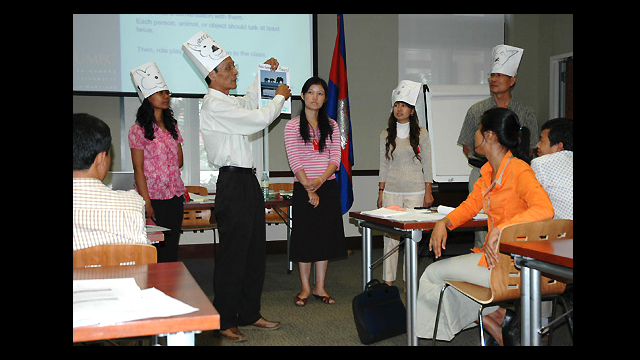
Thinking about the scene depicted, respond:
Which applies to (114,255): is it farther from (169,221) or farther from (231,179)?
(169,221)

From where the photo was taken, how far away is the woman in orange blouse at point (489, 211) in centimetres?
220

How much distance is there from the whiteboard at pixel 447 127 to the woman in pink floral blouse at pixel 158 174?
11.8 feet

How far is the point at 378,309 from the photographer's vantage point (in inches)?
113

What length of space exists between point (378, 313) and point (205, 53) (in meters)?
1.71

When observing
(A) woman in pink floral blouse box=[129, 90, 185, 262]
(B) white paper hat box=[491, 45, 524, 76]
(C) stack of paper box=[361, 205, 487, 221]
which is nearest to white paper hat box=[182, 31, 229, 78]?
(A) woman in pink floral blouse box=[129, 90, 185, 262]

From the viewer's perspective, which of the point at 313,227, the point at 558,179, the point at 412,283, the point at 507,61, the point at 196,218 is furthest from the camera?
the point at 196,218

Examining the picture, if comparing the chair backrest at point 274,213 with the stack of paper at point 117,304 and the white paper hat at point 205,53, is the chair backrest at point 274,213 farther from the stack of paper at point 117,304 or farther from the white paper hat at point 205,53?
the stack of paper at point 117,304

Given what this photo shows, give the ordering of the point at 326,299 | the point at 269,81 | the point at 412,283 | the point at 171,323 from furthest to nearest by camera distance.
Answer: the point at 326,299
the point at 269,81
the point at 412,283
the point at 171,323

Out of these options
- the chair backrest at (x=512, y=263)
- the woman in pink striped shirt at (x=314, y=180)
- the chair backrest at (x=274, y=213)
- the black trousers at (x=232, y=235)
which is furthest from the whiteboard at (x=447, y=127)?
the chair backrest at (x=512, y=263)

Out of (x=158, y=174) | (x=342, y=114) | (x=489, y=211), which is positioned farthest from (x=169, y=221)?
(x=342, y=114)

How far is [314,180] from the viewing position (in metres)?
3.59

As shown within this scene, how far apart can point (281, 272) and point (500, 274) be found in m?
3.16
